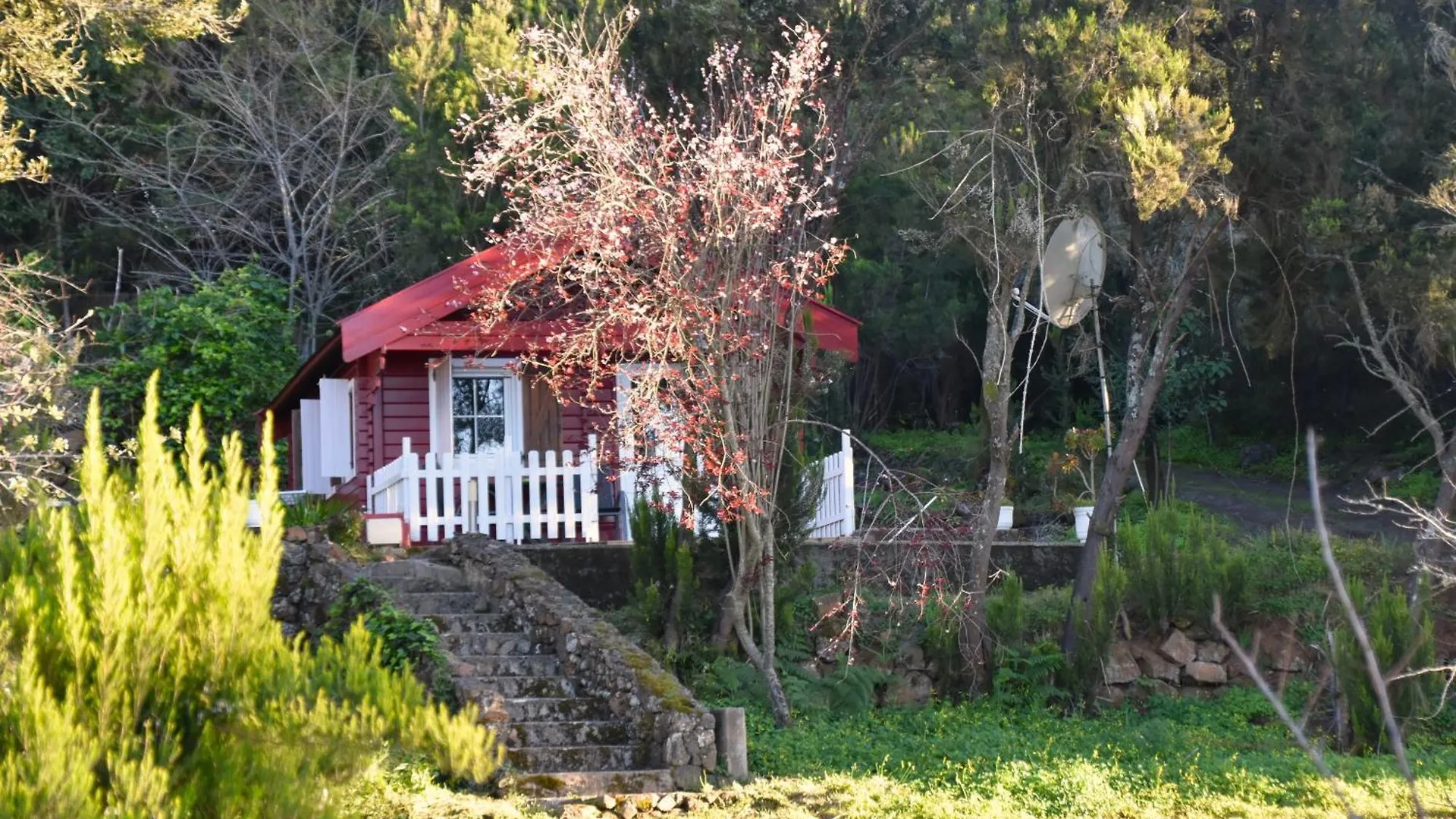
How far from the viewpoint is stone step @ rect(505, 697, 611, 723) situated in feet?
33.2

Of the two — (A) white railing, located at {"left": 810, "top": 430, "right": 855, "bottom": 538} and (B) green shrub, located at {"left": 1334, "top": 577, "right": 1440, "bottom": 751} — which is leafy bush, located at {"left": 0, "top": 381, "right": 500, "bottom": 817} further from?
(A) white railing, located at {"left": 810, "top": 430, "right": 855, "bottom": 538}

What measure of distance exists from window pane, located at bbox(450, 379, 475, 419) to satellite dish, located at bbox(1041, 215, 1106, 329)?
21.0ft

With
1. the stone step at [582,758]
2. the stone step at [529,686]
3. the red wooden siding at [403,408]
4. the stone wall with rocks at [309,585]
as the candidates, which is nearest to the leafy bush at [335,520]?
the stone wall with rocks at [309,585]

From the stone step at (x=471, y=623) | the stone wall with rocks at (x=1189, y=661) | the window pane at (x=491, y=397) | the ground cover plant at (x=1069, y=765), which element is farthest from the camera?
the window pane at (x=491, y=397)

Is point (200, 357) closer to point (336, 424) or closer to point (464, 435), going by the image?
point (336, 424)

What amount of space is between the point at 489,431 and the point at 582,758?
763cm

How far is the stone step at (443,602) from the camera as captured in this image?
40.0 feet

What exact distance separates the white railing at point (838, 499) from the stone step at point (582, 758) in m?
5.06

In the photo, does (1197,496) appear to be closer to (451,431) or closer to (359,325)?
(451,431)

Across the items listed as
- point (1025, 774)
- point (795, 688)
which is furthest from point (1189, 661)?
point (1025, 774)

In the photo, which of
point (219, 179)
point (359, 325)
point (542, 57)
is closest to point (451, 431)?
point (359, 325)

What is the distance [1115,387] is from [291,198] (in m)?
13.6

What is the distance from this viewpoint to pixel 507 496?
14.5 metres

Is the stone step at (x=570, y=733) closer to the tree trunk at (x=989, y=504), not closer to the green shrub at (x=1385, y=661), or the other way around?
the tree trunk at (x=989, y=504)
